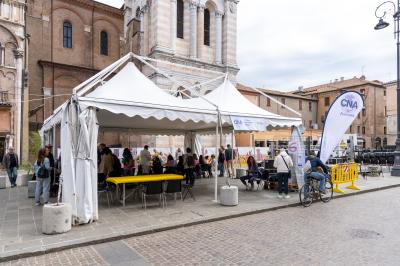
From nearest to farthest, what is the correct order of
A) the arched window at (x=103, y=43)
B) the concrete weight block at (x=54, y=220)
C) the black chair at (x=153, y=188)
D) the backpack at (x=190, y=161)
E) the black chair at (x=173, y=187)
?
the concrete weight block at (x=54, y=220) → the black chair at (x=153, y=188) → the black chair at (x=173, y=187) → the backpack at (x=190, y=161) → the arched window at (x=103, y=43)

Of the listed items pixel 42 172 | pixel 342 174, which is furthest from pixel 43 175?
pixel 342 174

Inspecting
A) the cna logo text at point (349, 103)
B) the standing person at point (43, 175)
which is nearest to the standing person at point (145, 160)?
the standing person at point (43, 175)

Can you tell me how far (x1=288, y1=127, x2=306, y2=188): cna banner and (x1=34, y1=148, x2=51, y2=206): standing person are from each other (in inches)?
309

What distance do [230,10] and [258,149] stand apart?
45.1 ft

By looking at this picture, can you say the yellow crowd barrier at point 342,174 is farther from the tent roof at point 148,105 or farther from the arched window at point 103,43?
the arched window at point 103,43

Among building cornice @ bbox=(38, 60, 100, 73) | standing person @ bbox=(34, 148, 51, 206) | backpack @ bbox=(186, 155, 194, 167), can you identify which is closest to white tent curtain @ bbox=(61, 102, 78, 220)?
standing person @ bbox=(34, 148, 51, 206)

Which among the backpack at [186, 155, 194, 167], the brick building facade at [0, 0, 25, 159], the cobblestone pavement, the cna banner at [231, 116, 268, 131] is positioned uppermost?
the brick building facade at [0, 0, 25, 159]

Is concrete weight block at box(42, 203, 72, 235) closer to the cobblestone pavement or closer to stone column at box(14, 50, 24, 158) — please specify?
the cobblestone pavement

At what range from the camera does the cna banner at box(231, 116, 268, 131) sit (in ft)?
32.0

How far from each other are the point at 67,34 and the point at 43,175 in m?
26.3

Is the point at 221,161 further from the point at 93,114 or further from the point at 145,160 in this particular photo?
the point at 93,114

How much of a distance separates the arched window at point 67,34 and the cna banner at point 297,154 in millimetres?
27037

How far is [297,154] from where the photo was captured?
428 inches

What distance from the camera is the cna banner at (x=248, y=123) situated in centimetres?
975
